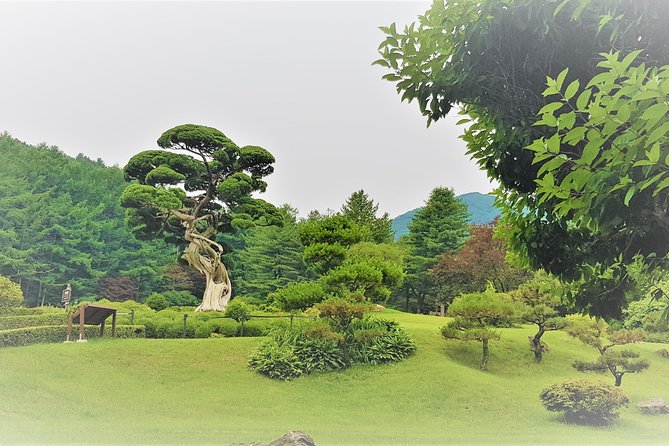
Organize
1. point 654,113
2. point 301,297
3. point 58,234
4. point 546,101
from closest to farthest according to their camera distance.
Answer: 1. point 654,113
2. point 546,101
3. point 301,297
4. point 58,234

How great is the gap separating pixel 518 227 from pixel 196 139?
14637 millimetres

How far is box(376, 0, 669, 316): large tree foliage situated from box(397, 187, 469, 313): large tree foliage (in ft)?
67.0

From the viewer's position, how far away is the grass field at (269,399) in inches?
344

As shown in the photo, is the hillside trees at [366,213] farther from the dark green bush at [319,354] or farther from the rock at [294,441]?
the rock at [294,441]

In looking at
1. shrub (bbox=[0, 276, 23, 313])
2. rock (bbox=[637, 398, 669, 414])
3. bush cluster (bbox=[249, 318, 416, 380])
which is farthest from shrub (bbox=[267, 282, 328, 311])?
shrub (bbox=[0, 276, 23, 313])

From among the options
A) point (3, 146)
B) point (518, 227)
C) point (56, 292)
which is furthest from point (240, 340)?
point (3, 146)

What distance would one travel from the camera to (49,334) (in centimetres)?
1235

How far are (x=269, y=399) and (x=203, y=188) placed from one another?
32.5 feet

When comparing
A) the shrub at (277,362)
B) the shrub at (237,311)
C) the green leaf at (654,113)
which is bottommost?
the shrub at (277,362)

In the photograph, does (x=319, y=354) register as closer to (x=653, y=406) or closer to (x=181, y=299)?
(x=653, y=406)

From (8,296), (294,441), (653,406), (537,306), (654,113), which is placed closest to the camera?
(654,113)

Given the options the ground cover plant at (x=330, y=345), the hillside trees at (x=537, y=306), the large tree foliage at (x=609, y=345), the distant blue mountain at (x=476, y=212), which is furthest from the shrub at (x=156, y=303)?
the distant blue mountain at (x=476, y=212)

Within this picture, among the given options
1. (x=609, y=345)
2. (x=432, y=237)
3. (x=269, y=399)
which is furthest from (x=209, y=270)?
(x=609, y=345)

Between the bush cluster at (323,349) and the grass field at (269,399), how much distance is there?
0.92 ft
